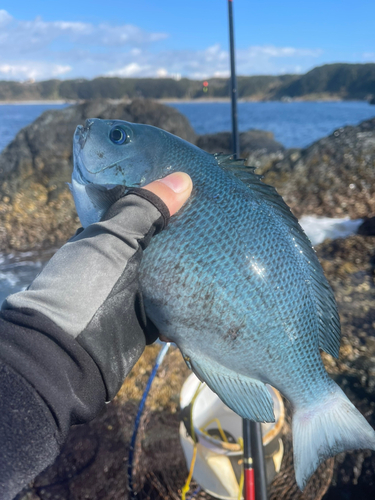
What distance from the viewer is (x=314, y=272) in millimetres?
1789

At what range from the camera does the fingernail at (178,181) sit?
5.40ft

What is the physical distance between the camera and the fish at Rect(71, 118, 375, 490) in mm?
1557

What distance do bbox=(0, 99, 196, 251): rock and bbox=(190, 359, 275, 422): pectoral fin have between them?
7.87 m

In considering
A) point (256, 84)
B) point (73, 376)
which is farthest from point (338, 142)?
point (256, 84)

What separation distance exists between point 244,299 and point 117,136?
1.08m

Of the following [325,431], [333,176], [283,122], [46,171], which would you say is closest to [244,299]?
[325,431]

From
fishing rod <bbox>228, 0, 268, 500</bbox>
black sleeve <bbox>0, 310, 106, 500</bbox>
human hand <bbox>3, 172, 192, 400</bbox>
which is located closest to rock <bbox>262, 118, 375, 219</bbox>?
fishing rod <bbox>228, 0, 268, 500</bbox>

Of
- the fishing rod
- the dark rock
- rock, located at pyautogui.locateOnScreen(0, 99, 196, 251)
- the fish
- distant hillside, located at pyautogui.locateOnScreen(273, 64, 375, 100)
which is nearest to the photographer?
the fish

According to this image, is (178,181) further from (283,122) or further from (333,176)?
(283,122)

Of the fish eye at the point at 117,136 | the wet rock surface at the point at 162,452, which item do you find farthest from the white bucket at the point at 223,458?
the fish eye at the point at 117,136

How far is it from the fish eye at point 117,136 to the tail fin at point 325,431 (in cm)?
161

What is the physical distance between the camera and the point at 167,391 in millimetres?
3639

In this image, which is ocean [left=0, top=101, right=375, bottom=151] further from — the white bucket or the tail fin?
the tail fin

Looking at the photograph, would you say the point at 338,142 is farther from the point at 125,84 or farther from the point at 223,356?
the point at 125,84
